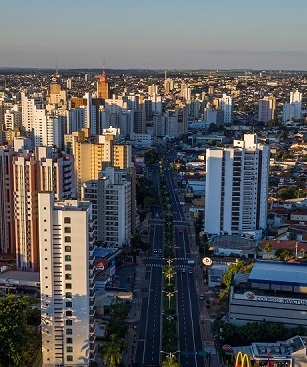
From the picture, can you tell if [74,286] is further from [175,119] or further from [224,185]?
[175,119]

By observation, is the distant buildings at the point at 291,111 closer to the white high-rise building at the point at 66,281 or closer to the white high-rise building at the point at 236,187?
the white high-rise building at the point at 236,187

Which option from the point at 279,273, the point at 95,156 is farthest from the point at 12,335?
the point at 95,156

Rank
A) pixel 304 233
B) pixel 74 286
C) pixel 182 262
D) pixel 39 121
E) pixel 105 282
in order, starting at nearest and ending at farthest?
pixel 74 286
pixel 105 282
pixel 182 262
pixel 304 233
pixel 39 121

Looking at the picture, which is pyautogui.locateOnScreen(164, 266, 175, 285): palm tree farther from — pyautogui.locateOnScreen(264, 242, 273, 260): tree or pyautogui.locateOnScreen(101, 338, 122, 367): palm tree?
pyautogui.locateOnScreen(101, 338, 122, 367): palm tree

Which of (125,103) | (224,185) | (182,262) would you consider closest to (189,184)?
(224,185)

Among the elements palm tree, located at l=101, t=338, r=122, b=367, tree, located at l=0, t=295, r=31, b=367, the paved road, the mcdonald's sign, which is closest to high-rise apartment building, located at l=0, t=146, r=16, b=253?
the paved road

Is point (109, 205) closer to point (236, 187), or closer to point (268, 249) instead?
point (236, 187)

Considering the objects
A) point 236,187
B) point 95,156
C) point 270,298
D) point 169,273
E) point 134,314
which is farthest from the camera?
point 95,156
